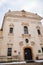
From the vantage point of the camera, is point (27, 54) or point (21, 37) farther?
point (21, 37)

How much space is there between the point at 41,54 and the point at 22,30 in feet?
17.9

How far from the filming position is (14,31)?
56.0 feet

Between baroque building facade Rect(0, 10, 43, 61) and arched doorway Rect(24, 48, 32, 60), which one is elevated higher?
baroque building facade Rect(0, 10, 43, 61)

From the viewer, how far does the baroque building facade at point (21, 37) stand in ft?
50.1

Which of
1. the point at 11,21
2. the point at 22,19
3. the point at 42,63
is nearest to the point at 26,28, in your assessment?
the point at 22,19

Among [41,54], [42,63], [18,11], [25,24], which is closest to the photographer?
[42,63]

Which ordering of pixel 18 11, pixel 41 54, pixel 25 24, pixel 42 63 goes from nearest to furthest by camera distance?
1. pixel 42 63
2. pixel 41 54
3. pixel 25 24
4. pixel 18 11

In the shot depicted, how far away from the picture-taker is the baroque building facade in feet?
50.1

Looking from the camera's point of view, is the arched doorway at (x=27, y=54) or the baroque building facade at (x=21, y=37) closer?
the baroque building facade at (x=21, y=37)

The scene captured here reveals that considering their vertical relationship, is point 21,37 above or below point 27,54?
above

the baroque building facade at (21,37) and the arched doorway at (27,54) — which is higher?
the baroque building facade at (21,37)

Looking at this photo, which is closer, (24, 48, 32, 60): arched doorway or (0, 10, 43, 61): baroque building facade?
(0, 10, 43, 61): baroque building facade

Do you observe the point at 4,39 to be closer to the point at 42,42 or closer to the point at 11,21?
the point at 11,21

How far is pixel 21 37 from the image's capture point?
1673 centimetres
